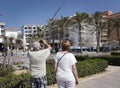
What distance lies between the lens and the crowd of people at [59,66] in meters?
6.13

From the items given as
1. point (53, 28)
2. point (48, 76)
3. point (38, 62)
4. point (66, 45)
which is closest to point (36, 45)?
point (38, 62)

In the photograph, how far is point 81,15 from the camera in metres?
72.8

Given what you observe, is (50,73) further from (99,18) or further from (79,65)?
(99,18)

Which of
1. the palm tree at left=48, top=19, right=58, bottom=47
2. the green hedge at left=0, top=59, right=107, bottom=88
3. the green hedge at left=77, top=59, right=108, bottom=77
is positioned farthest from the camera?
the palm tree at left=48, top=19, right=58, bottom=47

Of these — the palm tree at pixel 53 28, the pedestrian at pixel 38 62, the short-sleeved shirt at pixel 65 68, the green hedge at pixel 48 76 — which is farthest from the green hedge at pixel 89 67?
the palm tree at pixel 53 28

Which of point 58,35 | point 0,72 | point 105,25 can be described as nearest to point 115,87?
point 0,72

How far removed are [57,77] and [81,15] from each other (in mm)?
67336

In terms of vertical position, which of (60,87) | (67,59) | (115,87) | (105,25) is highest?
(105,25)

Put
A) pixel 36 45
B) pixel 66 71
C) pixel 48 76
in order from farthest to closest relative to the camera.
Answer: pixel 48 76 < pixel 36 45 < pixel 66 71

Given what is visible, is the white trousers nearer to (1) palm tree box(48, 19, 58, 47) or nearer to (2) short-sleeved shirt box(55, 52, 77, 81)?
(2) short-sleeved shirt box(55, 52, 77, 81)

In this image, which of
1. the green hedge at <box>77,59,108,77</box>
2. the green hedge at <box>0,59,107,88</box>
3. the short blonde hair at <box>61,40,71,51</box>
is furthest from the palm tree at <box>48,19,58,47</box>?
the short blonde hair at <box>61,40,71,51</box>

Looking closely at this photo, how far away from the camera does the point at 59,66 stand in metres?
6.23

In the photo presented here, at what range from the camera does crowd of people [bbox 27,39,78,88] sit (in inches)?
241

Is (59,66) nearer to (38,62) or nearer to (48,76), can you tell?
(38,62)
